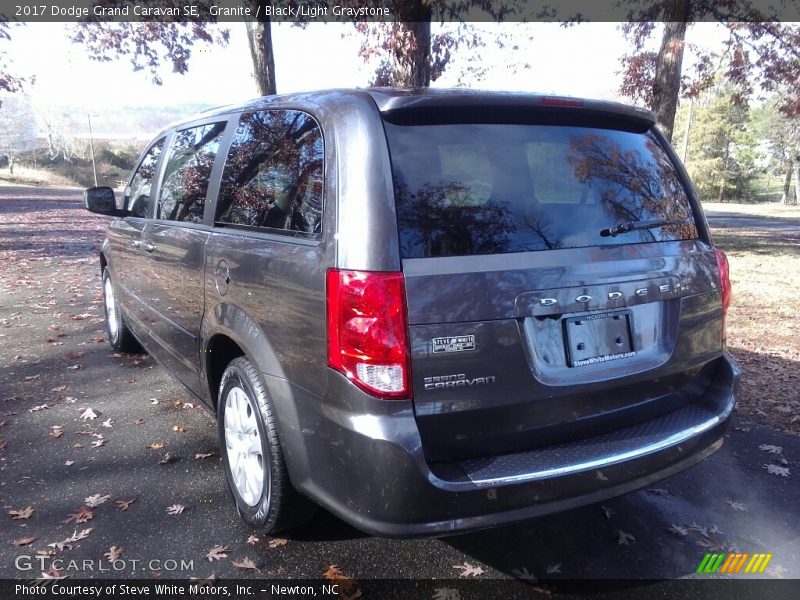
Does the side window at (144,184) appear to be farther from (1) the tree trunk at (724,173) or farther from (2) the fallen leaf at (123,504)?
(1) the tree trunk at (724,173)

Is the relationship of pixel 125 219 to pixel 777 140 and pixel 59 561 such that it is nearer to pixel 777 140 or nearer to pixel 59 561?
pixel 59 561

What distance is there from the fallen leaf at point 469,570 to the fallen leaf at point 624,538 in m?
0.73

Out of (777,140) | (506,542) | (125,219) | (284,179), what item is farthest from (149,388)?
(777,140)

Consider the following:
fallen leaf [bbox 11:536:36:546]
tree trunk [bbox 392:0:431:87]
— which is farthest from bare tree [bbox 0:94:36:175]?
fallen leaf [bbox 11:536:36:546]

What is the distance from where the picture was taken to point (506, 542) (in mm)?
2828

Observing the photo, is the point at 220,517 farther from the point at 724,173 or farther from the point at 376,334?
the point at 724,173

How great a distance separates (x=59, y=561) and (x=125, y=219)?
284 centimetres

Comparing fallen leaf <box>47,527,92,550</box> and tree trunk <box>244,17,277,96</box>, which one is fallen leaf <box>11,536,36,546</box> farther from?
tree trunk <box>244,17,277,96</box>

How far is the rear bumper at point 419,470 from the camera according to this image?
1988mm

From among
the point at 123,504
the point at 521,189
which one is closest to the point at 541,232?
the point at 521,189

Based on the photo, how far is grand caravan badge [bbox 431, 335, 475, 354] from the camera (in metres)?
2.00

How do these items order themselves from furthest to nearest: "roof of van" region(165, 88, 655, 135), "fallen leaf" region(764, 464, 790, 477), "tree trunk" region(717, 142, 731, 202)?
"tree trunk" region(717, 142, 731, 202), "fallen leaf" region(764, 464, 790, 477), "roof of van" region(165, 88, 655, 135)

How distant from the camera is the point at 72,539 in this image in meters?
2.79

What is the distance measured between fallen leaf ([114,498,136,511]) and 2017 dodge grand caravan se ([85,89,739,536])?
657mm
